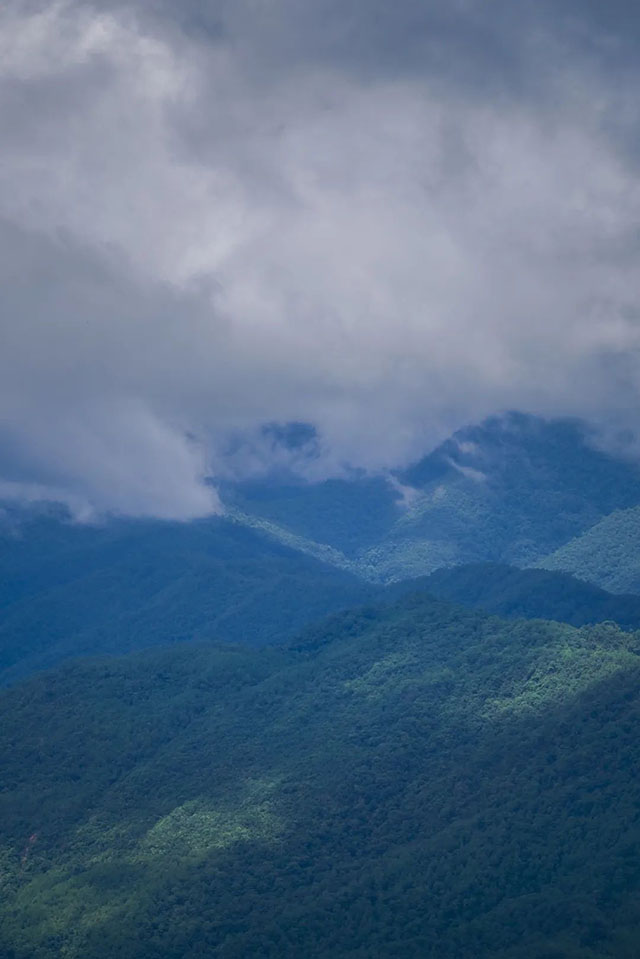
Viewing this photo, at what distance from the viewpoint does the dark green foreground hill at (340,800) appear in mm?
58469

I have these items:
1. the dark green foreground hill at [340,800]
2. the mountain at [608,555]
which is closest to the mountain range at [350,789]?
the dark green foreground hill at [340,800]

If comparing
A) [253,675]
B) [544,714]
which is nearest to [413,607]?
[253,675]

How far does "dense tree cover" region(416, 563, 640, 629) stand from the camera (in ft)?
330

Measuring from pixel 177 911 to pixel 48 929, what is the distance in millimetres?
6570

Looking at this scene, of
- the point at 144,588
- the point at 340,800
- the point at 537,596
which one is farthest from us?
the point at 144,588

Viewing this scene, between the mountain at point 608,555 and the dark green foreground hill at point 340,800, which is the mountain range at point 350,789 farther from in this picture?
the mountain at point 608,555

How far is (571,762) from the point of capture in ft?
212

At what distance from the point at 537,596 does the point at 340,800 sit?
39.7 meters

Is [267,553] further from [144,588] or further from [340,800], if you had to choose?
[340,800]

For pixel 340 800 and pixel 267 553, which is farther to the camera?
pixel 267 553

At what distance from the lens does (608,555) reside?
131 metres

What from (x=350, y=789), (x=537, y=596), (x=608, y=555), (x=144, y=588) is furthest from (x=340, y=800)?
(x=608, y=555)

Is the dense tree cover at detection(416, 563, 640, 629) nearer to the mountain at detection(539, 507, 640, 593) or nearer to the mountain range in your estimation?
the mountain range

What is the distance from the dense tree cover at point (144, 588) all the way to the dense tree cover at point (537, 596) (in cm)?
1198
